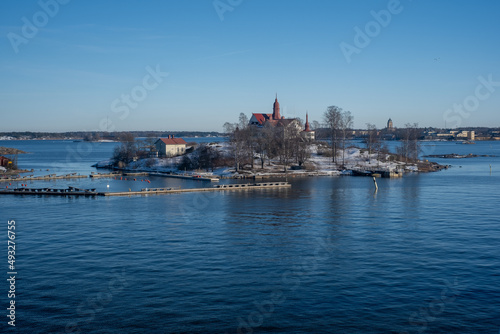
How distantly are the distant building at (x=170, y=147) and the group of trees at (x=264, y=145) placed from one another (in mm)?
15922

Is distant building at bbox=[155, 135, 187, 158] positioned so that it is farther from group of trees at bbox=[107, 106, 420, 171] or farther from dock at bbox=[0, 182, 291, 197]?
dock at bbox=[0, 182, 291, 197]

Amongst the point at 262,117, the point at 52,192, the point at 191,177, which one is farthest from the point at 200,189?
the point at 262,117

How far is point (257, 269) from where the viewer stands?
25.3 meters

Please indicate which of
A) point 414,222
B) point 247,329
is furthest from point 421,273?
point 414,222

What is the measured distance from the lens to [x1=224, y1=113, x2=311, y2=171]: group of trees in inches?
3410

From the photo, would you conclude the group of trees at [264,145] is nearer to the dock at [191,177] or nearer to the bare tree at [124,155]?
the dock at [191,177]

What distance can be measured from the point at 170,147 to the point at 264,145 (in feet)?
80.0

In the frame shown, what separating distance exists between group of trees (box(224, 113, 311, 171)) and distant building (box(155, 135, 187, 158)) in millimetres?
15922

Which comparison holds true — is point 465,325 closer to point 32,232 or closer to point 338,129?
point 32,232

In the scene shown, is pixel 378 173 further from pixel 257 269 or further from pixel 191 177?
pixel 257 269

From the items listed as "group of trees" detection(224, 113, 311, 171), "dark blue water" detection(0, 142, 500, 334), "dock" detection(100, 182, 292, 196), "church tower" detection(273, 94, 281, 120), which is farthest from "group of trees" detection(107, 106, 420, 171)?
"dark blue water" detection(0, 142, 500, 334)

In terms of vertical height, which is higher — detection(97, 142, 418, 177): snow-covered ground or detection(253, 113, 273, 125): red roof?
detection(253, 113, 273, 125): red roof

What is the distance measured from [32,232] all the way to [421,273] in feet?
89.3

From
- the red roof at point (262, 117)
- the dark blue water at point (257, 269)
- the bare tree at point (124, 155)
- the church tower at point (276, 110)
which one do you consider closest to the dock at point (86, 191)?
the dark blue water at point (257, 269)
